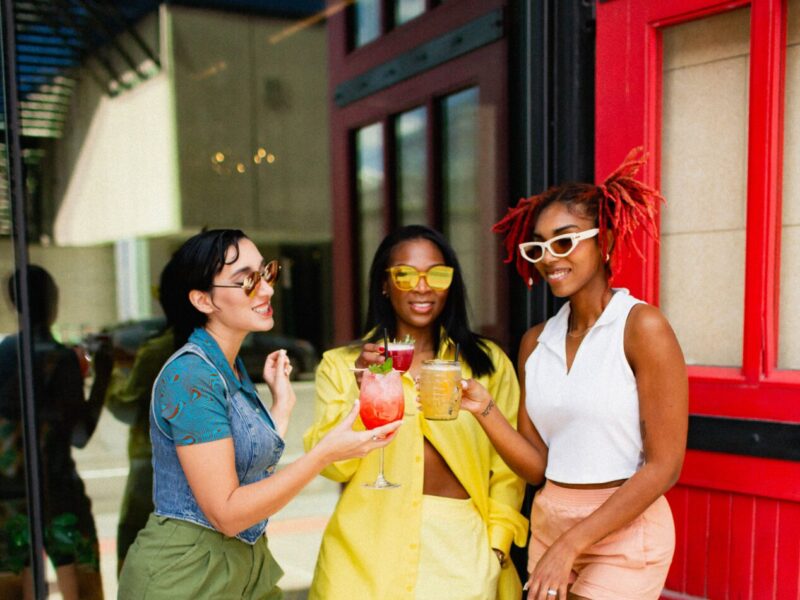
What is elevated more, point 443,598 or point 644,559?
point 644,559

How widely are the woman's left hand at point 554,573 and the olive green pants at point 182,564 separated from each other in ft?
2.50

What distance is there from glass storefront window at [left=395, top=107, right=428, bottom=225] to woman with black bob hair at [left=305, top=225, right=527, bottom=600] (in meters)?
1.34

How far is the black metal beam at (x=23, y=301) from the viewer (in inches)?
103

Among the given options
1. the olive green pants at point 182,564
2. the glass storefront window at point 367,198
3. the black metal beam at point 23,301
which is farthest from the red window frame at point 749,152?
the black metal beam at point 23,301

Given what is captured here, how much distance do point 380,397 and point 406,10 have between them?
2.62 meters

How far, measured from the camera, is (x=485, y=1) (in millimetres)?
2902

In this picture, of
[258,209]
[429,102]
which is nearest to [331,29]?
[429,102]

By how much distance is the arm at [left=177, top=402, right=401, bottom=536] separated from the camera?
5.04 ft

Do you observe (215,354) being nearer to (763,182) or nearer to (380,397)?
(380,397)

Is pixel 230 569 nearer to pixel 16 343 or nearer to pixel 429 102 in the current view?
pixel 16 343

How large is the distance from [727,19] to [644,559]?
68.1 inches

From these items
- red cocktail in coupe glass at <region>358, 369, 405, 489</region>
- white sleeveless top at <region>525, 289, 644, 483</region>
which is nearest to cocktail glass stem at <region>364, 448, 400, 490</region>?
red cocktail in coupe glass at <region>358, 369, 405, 489</region>

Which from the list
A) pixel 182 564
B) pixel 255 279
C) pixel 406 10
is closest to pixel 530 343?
pixel 255 279

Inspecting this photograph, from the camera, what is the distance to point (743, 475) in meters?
2.14
